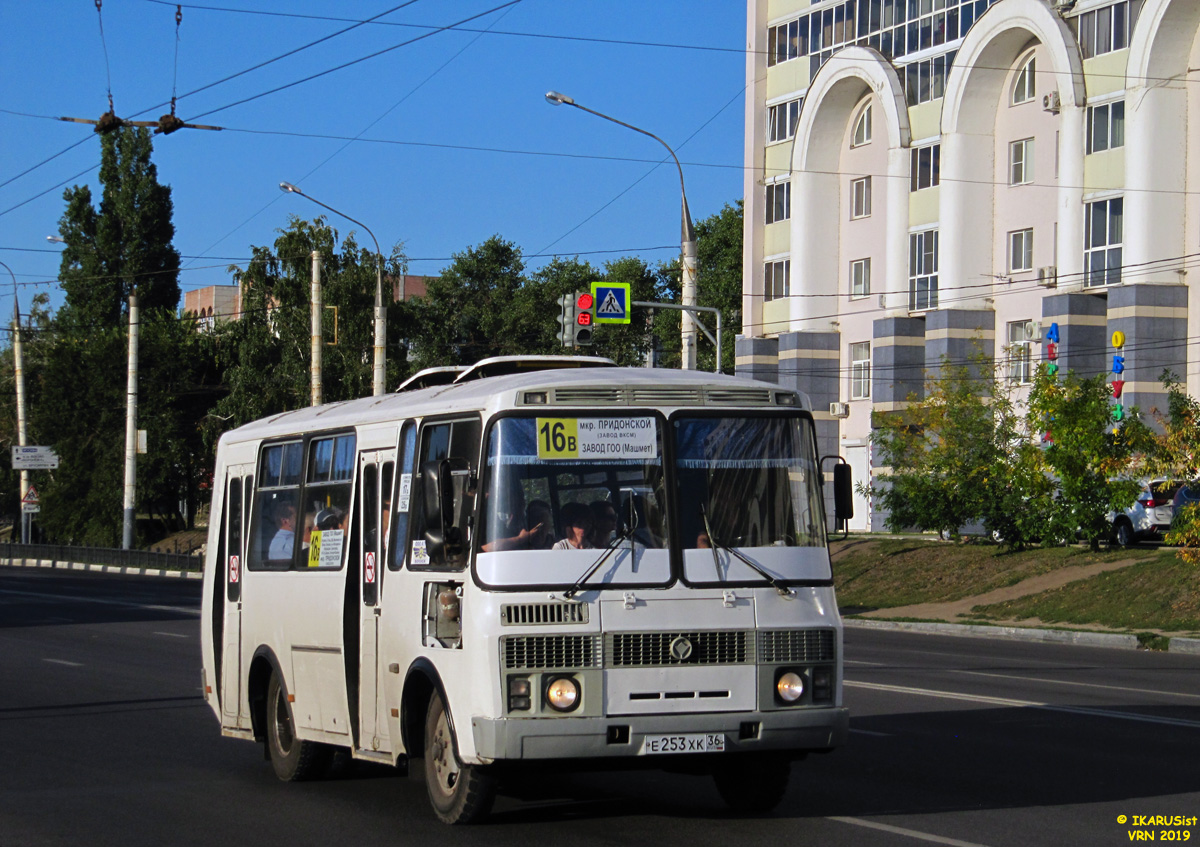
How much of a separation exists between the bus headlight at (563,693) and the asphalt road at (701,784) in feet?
2.41

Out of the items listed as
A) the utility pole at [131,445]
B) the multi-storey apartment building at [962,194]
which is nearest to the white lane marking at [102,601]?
the utility pole at [131,445]

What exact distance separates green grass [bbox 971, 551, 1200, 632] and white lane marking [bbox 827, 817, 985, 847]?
1805 centimetres

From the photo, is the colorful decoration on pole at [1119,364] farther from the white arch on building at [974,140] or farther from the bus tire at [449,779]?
the bus tire at [449,779]

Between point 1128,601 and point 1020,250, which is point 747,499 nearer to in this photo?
point 1128,601

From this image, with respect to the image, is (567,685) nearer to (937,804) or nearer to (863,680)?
(937,804)

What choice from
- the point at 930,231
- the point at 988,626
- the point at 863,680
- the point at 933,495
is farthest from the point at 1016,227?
the point at 863,680

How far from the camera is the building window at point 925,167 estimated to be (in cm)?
5325

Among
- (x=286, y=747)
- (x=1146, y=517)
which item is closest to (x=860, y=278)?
(x=1146, y=517)

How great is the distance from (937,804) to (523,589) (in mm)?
2813

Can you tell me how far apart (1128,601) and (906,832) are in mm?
20747

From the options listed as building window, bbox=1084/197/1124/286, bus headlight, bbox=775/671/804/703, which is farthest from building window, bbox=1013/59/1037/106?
bus headlight, bbox=775/671/804/703

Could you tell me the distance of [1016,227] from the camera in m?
50.4

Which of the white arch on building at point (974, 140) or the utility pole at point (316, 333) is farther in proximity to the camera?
the white arch on building at point (974, 140)

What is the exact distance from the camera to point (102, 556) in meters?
56.2
